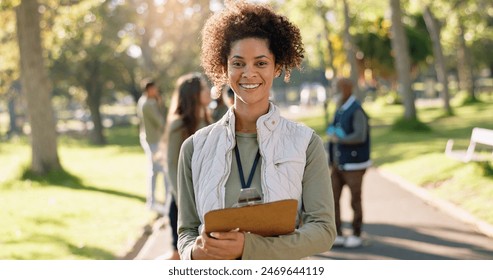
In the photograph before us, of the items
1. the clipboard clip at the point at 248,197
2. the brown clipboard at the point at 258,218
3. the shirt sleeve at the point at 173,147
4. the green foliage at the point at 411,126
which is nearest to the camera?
the brown clipboard at the point at 258,218

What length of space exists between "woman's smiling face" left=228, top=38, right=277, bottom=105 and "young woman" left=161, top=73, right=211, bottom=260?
3.26 m

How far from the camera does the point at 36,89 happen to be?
16531 millimetres

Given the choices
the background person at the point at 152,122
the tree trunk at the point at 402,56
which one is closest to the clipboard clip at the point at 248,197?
the background person at the point at 152,122

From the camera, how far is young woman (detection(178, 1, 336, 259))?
2.75m

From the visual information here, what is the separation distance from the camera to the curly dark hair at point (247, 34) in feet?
9.23

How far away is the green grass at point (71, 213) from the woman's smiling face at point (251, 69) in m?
5.51

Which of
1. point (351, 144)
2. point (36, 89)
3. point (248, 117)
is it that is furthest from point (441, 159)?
point (248, 117)

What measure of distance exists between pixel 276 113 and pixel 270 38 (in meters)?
0.29

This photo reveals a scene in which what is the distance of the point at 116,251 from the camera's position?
8359 mm

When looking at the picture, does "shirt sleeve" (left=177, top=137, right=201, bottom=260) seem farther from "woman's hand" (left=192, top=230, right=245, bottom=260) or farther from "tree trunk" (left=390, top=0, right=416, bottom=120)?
"tree trunk" (left=390, top=0, right=416, bottom=120)

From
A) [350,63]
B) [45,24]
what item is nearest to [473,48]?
[350,63]

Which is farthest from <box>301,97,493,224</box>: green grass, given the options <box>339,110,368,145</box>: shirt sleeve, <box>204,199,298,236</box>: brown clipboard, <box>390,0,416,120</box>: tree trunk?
<box>204,199,298,236</box>: brown clipboard

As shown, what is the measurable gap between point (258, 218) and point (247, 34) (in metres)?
0.71

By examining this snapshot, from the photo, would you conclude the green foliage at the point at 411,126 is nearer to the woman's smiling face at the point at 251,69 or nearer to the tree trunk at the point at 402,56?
the tree trunk at the point at 402,56
